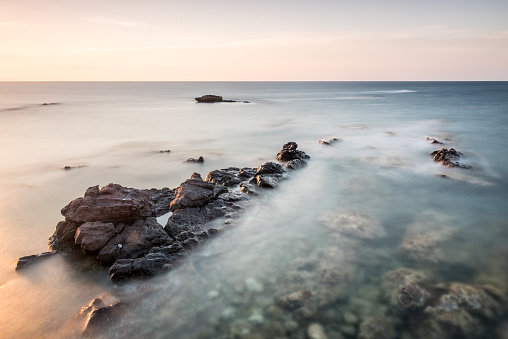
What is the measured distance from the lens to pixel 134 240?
686 centimetres

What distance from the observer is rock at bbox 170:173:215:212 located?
852 cm

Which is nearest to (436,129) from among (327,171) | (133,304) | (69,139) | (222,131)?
(327,171)

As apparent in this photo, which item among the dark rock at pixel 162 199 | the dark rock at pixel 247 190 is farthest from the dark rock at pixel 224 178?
the dark rock at pixel 162 199

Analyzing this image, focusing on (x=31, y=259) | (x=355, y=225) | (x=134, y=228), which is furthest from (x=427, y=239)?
(x=31, y=259)

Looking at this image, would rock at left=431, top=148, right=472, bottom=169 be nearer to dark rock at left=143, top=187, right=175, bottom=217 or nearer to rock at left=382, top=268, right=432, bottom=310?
rock at left=382, top=268, right=432, bottom=310

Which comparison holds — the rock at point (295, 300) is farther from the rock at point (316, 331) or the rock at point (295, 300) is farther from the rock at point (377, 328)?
the rock at point (377, 328)

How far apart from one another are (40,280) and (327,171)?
36.0 ft

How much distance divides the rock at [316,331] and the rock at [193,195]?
4.90m

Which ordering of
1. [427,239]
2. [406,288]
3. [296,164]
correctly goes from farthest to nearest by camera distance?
1. [296,164]
2. [427,239]
3. [406,288]

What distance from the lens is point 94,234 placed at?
685 centimetres

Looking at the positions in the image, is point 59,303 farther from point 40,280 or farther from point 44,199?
point 44,199

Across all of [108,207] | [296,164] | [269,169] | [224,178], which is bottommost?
[296,164]

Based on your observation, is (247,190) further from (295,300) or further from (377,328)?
(377,328)

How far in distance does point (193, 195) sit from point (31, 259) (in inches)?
163
